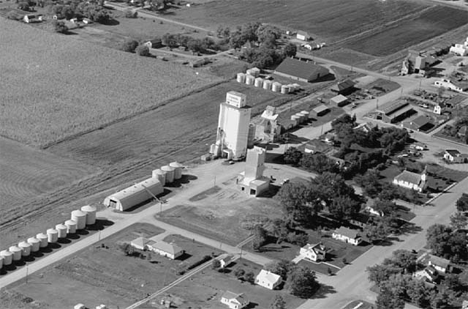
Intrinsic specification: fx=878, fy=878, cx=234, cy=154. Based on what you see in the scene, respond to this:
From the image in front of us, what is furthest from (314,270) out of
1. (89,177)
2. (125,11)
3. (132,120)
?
(125,11)

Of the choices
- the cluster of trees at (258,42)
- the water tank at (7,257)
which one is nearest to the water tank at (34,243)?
the water tank at (7,257)

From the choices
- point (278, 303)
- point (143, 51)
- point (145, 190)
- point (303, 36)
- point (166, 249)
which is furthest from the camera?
point (303, 36)

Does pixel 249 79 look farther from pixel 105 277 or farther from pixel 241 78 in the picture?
pixel 105 277

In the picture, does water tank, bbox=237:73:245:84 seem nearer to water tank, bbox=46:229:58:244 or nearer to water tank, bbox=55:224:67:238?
water tank, bbox=55:224:67:238

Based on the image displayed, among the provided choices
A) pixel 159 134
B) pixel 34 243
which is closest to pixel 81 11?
pixel 159 134

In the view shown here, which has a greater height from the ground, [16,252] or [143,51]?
[143,51]

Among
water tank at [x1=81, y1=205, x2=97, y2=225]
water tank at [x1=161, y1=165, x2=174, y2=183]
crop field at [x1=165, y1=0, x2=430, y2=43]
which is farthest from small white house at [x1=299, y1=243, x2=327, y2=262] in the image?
crop field at [x1=165, y1=0, x2=430, y2=43]

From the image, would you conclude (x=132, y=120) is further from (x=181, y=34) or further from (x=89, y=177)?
(x=181, y=34)
